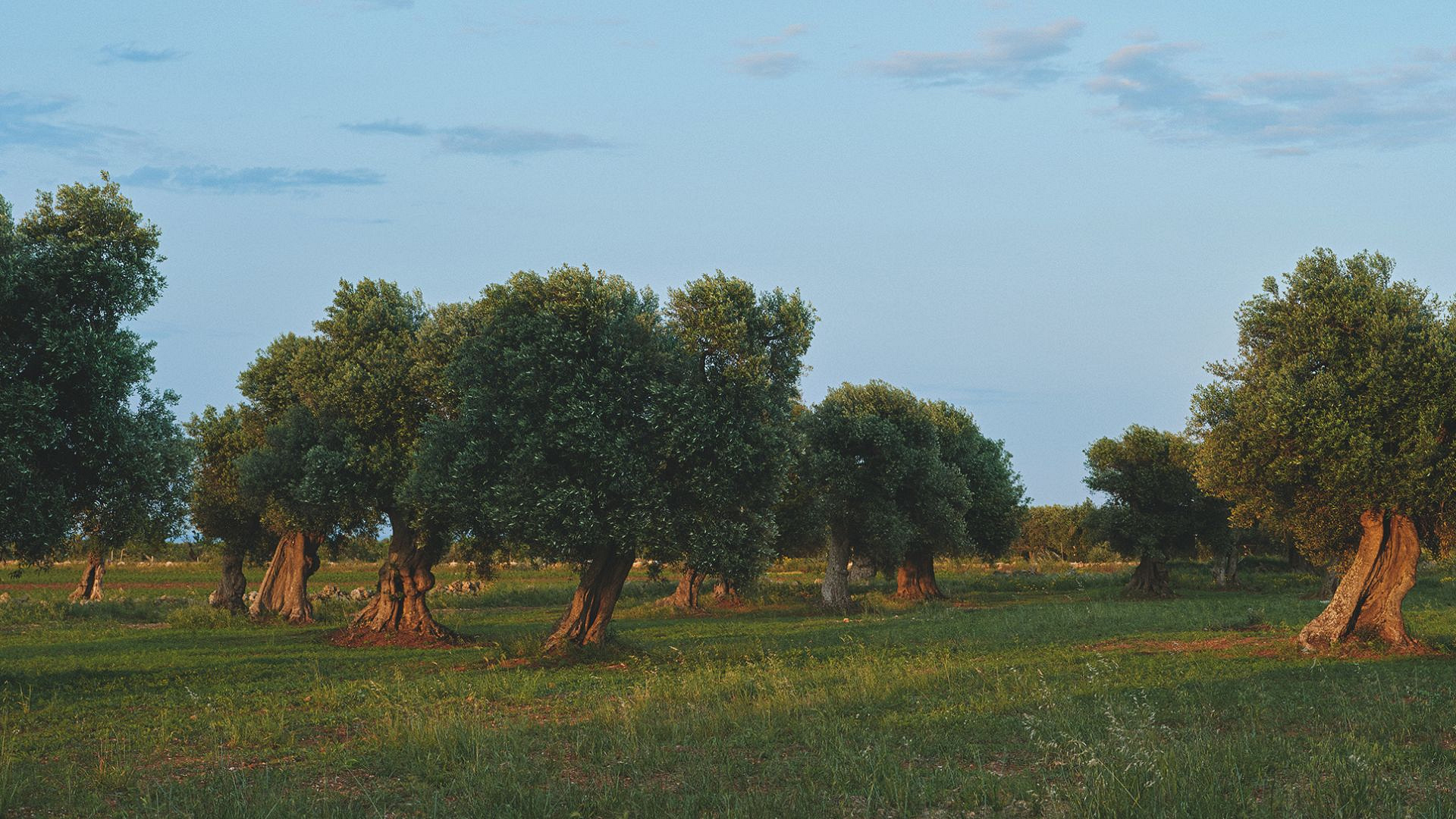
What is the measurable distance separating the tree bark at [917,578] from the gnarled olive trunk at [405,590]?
35858 mm

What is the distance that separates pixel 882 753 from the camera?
1449 cm

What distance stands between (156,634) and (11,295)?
26.0 m

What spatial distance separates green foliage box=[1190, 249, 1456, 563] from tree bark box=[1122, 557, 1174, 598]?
122ft

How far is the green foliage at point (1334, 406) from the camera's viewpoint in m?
27.1

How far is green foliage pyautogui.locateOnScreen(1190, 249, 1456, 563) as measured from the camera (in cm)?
2708

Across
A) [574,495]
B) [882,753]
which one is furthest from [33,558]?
[882,753]

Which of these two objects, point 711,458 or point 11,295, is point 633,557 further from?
point 11,295

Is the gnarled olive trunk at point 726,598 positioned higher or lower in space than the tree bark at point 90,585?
lower

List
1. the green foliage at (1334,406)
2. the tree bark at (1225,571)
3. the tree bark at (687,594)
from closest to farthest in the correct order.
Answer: the green foliage at (1334,406) < the tree bark at (687,594) < the tree bark at (1225,571)

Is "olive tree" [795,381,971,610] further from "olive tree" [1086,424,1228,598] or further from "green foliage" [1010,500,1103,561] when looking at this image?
"green foliage" [1010,500,1103,561]

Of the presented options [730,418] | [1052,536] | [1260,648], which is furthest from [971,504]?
[1052,536]

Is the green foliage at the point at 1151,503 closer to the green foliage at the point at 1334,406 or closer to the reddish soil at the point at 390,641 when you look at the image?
the green foliage at the point at 1334,406

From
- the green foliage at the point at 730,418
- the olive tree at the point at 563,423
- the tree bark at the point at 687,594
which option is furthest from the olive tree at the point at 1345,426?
the tree bark at the point at 687,594

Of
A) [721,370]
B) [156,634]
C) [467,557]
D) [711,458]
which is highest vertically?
[721,370]
